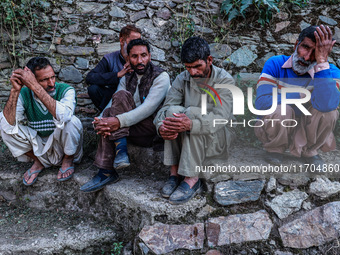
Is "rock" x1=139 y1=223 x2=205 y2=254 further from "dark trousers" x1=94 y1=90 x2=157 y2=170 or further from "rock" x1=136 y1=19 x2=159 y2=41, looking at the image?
"rock" x1=136 y1=19 x2=159 y2=41

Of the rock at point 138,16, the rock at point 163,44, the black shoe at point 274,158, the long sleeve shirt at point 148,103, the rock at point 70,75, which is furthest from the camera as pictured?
the rock at point 138,16

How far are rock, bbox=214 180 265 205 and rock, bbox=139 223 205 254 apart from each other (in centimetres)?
29

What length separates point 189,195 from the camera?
249 cm

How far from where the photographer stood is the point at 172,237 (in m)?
2.47

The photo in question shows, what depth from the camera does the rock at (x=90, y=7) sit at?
14.5 feet

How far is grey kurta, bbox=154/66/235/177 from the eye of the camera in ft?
8.02

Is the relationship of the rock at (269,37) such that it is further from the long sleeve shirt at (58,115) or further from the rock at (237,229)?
the long sleeve shirt at (58,115)

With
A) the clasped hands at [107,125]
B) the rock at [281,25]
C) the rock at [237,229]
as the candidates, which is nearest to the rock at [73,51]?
the clasped hands at [107,125]

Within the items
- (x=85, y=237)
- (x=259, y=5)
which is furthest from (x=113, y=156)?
(x=259, y=5)

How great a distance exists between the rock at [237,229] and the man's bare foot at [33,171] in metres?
1.85

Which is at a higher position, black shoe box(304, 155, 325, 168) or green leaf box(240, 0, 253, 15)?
green leaf box(240, 0, 253, 15)

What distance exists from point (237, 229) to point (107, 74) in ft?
6.86

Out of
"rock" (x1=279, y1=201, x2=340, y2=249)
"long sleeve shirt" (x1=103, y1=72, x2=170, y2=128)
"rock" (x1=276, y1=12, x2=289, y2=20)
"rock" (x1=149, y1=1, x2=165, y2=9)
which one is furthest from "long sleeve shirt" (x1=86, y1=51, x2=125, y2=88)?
"rock" (x1=276, y1=12, x2=289, y2=20)

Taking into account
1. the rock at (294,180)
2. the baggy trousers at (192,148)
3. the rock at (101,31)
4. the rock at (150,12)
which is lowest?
the rock at (294,180)
